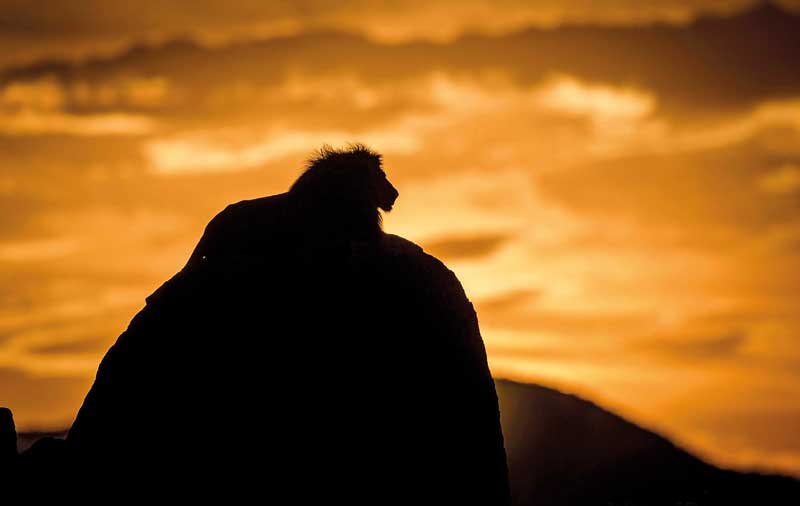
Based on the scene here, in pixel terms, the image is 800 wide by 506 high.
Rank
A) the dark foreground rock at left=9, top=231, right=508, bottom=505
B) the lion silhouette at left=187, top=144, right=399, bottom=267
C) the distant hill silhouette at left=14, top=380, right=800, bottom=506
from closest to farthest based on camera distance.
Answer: the dark foreground rock at left=9, top=231, right=508, bottom=505, the lion silhouette at left=187, top=144, right=399, bottom=267, the distant hill silhouette at left=14, top=380, right=800, bottom=506

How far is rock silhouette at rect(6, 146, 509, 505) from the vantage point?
17641mm

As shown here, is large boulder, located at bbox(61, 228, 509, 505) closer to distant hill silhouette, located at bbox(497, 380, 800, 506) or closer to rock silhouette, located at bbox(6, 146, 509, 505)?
rock silhouette, located at bbox(6, 146, 509, 505)

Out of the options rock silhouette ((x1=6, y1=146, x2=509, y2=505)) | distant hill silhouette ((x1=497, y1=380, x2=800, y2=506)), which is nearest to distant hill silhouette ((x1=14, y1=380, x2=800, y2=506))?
distant hill silhouette ((x1=497, y1=380, x2=800, y2=506))

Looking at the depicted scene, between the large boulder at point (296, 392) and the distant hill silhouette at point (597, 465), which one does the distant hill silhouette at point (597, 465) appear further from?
the large boulder at point (296, 392)

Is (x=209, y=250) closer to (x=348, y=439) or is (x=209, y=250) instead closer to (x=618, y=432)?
(x=348, y=439)

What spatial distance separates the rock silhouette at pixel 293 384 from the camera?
17641mm

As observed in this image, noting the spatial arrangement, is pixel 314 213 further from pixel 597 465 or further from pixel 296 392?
pixel 597 465

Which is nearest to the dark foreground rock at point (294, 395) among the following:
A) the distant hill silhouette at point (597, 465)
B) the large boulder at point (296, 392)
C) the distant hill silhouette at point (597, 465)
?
the large boulder at point (296, 392)

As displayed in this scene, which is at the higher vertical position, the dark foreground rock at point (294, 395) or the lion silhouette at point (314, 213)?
the lion silhouette at point (314, 213)

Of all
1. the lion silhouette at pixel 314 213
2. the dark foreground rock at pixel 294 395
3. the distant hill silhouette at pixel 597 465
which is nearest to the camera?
the dark foreground rock at pixel 294 395

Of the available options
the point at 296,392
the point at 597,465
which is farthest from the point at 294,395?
the point at 597,465

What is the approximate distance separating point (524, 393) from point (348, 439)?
3571 inches

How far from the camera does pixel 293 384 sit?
17938 mm

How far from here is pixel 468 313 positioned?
20734 mm
